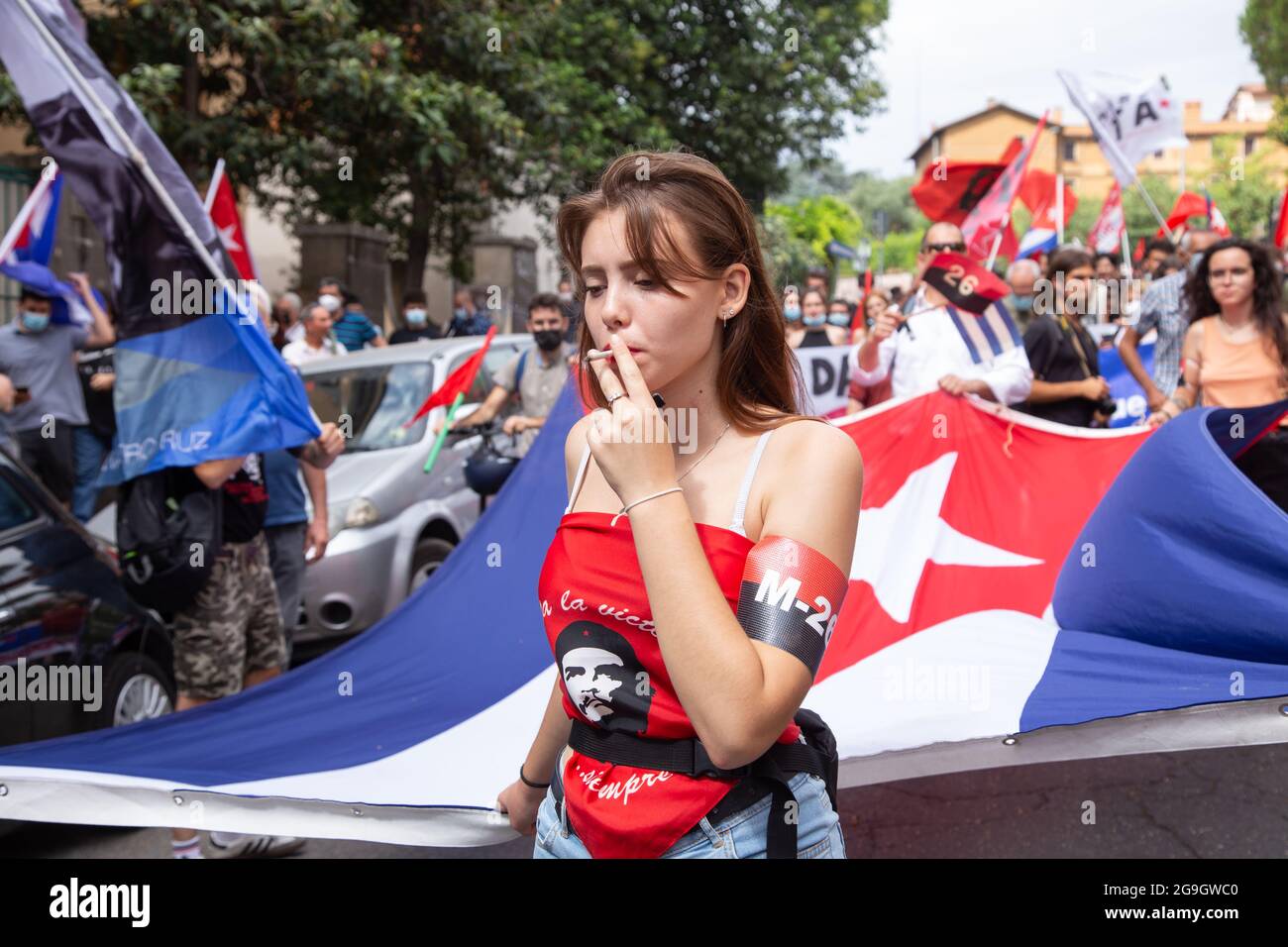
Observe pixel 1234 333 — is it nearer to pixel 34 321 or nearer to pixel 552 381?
pixel 552 381

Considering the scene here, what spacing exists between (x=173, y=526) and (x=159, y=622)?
1.18 meters

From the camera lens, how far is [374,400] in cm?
869

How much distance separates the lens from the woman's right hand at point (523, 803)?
2234mm

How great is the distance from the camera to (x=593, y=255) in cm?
182

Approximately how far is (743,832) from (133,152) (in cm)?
377

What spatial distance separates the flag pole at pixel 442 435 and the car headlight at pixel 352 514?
56 centimetres

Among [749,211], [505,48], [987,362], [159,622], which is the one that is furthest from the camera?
[505,48]

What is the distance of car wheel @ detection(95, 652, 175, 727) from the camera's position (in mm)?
5121

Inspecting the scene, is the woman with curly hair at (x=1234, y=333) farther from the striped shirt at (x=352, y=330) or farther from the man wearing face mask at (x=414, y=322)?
the man wearing face mask at (x=414, y=322)

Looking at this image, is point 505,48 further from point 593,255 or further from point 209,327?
point 593,255

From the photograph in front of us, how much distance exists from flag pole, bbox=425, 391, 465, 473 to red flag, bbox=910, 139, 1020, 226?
312cm

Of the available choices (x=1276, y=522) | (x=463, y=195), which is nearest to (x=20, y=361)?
(x=1276, y=522)

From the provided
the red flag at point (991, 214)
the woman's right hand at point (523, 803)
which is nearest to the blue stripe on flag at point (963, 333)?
the red flag at point (991, 214)
